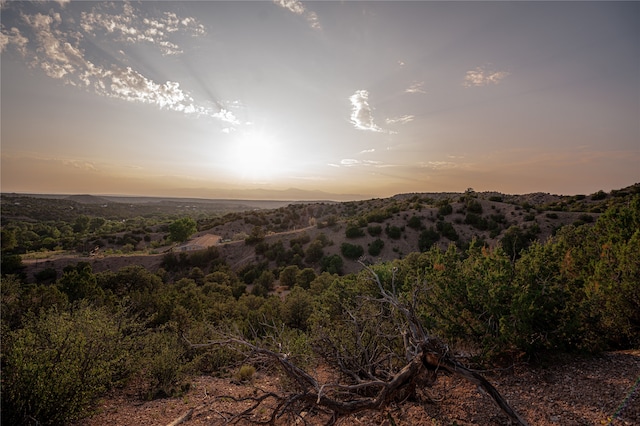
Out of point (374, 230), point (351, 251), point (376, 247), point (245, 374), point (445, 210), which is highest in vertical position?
point (445, 210)

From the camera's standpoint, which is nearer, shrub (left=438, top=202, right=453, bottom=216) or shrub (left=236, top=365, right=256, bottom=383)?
shrub (left=236, top=365, right=256, bottom=383)

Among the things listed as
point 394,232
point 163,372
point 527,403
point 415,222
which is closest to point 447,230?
point 415,222

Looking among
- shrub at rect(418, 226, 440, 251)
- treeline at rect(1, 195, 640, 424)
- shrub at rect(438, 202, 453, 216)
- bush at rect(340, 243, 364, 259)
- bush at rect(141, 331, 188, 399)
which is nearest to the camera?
treeline at rect(1, 195, 640, 424)

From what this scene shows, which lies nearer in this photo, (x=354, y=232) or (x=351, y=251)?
(x=351, y=251)

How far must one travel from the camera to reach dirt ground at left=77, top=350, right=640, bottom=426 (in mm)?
3959

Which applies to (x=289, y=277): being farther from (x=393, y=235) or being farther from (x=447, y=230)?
(x=447, y=230)

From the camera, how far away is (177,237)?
4606 centimetres

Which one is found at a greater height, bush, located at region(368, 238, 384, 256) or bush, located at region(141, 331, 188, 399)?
bush, located at region(141, 331, 188, 399)

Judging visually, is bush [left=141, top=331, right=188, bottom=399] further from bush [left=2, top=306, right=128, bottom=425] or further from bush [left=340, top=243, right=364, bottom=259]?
bush [left=340, top=243, right=364, bottom=259]

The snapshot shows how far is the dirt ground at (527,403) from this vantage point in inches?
156

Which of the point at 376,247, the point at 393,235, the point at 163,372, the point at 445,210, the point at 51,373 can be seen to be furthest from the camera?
the point at 445,210

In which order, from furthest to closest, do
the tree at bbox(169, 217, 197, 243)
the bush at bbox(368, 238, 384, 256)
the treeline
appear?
the tree at bbox(169, 217, 197, 243) → the bush at bbox(368, 238, 384, 256) → the treeline

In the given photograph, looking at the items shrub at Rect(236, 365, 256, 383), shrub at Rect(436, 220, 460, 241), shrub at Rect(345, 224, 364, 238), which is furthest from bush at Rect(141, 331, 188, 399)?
shrub at Rect(436, 220, 460, 241)

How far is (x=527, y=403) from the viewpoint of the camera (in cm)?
443
